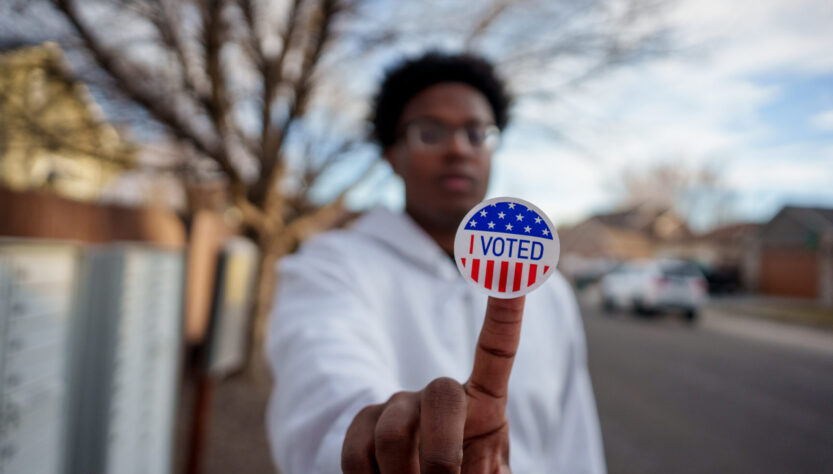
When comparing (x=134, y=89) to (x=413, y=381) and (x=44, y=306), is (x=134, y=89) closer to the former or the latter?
(x=44, y=306)

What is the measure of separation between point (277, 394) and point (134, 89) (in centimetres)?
387

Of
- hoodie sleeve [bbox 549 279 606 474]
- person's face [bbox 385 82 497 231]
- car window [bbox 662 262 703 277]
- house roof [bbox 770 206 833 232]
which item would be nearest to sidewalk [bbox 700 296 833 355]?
house roof [bbox 770 206 833 232]

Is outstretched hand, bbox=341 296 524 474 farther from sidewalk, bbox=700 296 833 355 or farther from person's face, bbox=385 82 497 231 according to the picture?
sidewalk, bbox=700 296 833 355

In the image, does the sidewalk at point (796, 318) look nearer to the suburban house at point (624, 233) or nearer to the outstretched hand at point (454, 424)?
the suburban house at point (624, 233)

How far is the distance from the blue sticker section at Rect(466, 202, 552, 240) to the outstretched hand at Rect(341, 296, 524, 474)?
0.08 meters

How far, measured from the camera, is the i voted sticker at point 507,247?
539 mm

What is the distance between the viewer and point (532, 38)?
4.50m

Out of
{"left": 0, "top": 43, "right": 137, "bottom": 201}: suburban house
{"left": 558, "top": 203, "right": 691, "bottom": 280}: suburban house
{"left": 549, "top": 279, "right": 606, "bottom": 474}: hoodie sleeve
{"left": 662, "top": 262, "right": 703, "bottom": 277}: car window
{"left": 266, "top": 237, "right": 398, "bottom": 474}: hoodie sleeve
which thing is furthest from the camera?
{"left": 0, "top": 43, "right": 137, "bottom": 201}: suburban house

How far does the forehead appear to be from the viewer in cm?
98

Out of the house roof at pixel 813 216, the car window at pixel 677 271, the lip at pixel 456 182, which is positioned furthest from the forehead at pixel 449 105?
the car window at pixel 677 271

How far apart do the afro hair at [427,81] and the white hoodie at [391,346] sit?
30 cm

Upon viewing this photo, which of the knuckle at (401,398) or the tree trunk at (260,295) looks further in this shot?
the tree trunk at (260,295)

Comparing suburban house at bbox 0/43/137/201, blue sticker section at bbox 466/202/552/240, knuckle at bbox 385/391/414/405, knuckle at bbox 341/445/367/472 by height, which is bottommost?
knuckle at bbox 341/445/367/472

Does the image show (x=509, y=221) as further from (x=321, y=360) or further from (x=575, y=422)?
(x=575, y=422)
